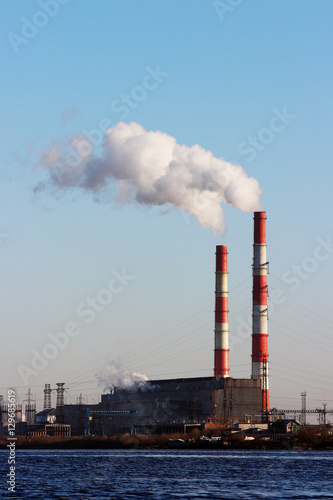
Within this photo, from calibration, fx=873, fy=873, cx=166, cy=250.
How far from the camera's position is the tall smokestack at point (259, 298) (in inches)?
4843

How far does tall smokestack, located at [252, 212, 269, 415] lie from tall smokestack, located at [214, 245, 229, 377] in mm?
4998

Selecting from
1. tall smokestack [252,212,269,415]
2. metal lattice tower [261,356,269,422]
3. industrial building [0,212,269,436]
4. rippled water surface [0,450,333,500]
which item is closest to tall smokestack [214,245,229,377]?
industrial building [0,212,269,436]

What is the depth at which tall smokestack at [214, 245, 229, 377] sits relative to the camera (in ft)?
417

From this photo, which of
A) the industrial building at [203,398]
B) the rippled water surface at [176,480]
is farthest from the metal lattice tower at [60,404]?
the rippled water surface at [176,480]

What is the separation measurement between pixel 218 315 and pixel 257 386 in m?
14.4

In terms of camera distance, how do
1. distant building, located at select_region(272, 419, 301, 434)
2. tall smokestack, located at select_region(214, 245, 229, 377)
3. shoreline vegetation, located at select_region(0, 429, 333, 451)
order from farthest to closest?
1. distant building, located at select_region(272, 419, 301, 434)
2. tall smokestack, located at select_region(214, 245, 229, 377)
3. shoreline vegetation, located at select_region(0, 429, 333, 451)

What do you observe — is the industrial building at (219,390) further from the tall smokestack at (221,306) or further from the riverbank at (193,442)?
the riverbank at (193,442)

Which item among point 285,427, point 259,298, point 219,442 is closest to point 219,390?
point 285,427

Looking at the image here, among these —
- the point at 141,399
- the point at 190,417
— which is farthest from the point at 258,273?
the point at 141,399

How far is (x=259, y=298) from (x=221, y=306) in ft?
21.2

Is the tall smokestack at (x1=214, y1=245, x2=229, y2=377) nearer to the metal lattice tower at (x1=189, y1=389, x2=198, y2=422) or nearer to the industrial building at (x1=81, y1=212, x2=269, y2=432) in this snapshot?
the industrial building at (x1=81, y1=212, x2=269, y2=432)

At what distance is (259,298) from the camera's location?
124 meters

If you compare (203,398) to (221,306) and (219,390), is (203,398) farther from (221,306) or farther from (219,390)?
(221,306)

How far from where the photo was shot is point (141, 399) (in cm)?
15112
